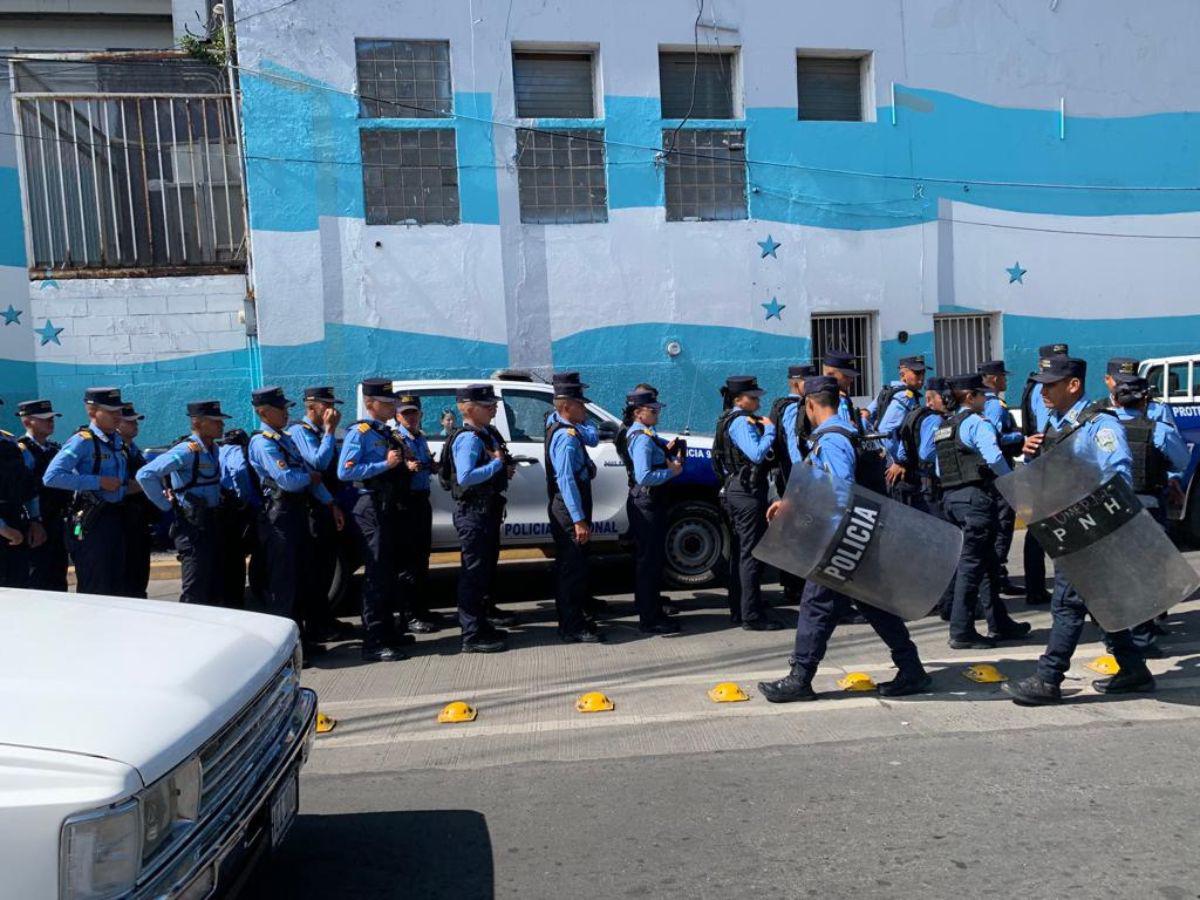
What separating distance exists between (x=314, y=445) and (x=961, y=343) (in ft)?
33.4

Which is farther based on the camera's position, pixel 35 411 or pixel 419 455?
pixel 419 455

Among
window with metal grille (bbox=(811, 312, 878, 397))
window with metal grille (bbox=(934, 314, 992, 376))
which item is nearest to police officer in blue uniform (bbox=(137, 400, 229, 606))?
window with metal grille (bbox=(811, 312, 878, 397))

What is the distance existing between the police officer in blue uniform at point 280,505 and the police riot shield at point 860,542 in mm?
3254

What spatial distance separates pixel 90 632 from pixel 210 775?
777 mm

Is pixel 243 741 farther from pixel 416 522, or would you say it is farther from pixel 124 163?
pixel 124 163

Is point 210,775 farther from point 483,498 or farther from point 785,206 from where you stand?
point 785,206

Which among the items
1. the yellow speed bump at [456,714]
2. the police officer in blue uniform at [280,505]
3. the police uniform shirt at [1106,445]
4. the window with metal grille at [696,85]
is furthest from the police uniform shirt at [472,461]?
the window with metal grille at [696,85]

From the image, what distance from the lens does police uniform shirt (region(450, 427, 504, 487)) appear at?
23.2 feet

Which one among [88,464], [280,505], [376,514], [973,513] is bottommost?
[973,513]

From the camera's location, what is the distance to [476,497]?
7.17 metres

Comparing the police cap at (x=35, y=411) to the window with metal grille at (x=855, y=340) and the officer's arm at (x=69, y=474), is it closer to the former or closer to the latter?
the officer's arm at (x=69, y=474)

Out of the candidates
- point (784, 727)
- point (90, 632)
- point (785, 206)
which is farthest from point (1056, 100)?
point (90, 632)

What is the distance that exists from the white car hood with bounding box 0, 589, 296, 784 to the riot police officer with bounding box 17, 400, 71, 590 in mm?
4046

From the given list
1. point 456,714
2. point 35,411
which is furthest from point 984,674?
point 35,411
